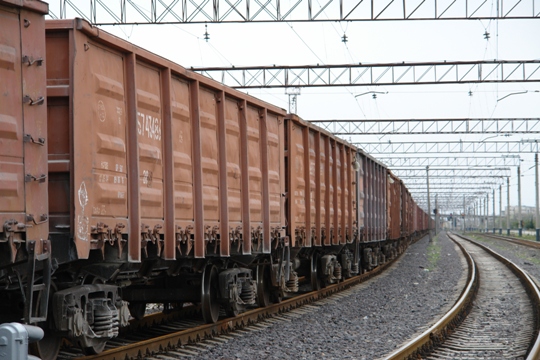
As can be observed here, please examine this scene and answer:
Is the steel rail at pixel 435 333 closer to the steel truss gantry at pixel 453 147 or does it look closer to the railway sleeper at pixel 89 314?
the railway sleeper at pixel 89 314

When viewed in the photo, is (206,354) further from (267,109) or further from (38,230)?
→ (267,109)

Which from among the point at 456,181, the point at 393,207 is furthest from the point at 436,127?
the point at 456,181

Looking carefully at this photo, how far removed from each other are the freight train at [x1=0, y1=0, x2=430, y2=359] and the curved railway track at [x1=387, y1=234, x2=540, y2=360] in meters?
3.27

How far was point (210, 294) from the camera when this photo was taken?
12.6 m

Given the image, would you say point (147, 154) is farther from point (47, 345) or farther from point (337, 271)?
point (337, 271)

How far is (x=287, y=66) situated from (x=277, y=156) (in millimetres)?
14902

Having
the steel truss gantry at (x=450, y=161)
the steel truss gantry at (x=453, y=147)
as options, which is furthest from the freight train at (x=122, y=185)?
the steel truss gantry at (x=450, y=161)

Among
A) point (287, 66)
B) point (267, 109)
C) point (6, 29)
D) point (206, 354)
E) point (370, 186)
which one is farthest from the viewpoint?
point (287, 66)

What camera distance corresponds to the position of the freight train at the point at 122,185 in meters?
7.03

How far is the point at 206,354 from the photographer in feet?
34.2

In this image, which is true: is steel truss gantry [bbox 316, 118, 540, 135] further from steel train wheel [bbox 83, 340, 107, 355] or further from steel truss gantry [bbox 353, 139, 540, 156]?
steel train wheel [bbox 83, 340, 107, 355]

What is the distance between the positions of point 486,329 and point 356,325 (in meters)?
2.25

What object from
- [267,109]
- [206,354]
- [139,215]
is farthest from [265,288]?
[139,215]

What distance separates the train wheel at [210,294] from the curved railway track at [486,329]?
331 cm
